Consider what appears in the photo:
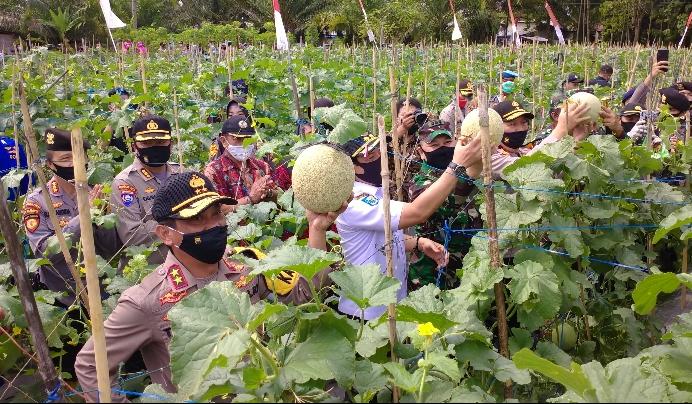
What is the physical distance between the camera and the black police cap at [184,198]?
8.49 ft

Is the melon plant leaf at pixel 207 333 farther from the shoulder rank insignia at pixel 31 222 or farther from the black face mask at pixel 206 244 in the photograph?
the shoulder rank insignia at pixel 31 222

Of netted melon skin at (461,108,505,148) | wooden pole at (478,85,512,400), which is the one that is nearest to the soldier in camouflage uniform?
netted melon skin at (461,108,505,148)

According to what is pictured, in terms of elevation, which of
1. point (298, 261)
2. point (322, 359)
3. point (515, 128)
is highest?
point (515, 128)

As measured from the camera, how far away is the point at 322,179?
2.43 metres

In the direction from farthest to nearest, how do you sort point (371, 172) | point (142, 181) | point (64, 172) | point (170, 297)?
point (142, 181), point (64, 172), point (371, 172), point (170, 297)

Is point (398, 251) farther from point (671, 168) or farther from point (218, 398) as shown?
point (671, 168)

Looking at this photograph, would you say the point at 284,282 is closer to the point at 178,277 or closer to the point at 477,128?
the point at 178,277

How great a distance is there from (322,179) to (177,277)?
72 cm

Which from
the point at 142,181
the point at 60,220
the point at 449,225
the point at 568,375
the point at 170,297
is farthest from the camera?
the point at 142,181

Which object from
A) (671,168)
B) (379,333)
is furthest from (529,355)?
(671,168)

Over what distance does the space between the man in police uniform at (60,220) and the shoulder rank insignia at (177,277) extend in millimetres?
1165

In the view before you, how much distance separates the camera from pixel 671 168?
4371mm

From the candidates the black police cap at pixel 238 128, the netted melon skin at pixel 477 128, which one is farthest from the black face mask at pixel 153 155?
the netted melon skin at pixel 477 128

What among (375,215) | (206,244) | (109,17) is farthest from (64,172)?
(109,17)
